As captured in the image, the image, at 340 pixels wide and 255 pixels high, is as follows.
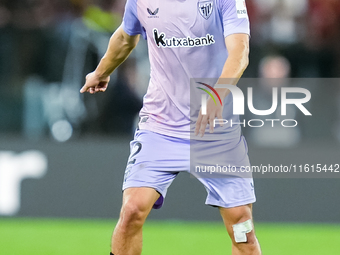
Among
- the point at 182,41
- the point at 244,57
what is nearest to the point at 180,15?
the point at 182,41

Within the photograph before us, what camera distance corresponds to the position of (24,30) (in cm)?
747

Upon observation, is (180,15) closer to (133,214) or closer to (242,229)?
(133,214)

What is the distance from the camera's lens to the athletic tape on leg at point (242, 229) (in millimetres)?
4188

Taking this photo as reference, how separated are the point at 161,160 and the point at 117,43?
948 mm

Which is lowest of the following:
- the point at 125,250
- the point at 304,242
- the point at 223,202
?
the point at 304,242

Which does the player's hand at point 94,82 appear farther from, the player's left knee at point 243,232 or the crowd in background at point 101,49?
the crowd in background at point 101,49

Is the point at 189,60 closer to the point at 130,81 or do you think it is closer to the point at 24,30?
the point at 130,81

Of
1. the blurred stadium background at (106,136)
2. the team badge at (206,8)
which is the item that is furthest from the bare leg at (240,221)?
the blurred stadium background at (106,136)

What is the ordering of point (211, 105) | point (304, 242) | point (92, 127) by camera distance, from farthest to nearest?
point (92, 127) < point (304, 242) < point (211, 105)

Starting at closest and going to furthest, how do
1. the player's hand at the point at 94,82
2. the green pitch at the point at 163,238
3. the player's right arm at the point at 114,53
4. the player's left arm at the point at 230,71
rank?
the player's left arm at the point at 230,71 < the player's right arm at the point at 114,53 < the player's hand at the point at 94,82 < the green pitch at the point at 163,238

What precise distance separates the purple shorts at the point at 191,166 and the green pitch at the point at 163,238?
232 centimetres

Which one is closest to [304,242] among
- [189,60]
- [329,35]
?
[329,35]

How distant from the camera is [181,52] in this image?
4227 millimetres

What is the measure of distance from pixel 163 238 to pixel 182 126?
125 inches
